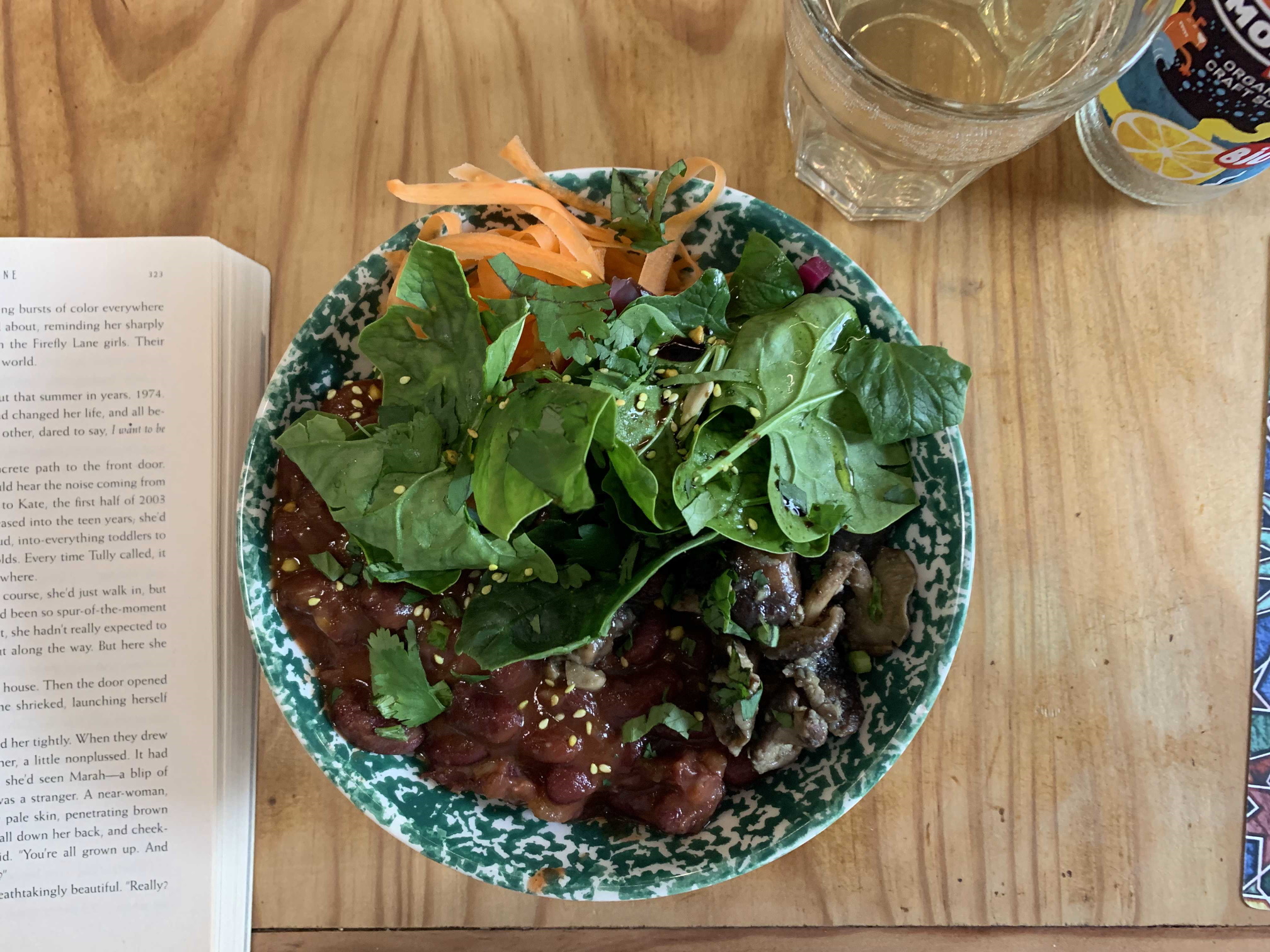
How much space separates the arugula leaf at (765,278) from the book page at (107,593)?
0.89 meters

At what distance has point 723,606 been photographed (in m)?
1.15

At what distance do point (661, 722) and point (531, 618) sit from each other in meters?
0.24

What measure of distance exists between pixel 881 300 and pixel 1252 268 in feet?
2.54

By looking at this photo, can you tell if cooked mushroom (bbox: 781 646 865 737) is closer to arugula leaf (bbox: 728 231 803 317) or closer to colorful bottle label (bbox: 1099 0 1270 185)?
arugula leaf (bbox: 728 231 803 317)

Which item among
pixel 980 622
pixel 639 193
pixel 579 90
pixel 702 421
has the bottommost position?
pixel 980 622

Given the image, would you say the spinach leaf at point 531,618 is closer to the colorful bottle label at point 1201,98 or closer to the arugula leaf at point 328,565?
the arugula leaf at point 328,565

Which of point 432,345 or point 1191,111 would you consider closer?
point 432,345

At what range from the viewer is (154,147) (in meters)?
1.48

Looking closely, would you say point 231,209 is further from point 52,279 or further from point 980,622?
point 980,622

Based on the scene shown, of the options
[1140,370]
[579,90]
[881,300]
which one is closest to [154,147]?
[579,90]

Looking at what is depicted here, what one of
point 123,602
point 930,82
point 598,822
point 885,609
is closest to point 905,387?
point 885,609

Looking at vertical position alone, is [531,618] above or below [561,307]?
below

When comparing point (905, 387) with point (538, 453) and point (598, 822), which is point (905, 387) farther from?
point (598, 822)

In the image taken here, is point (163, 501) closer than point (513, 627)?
No
